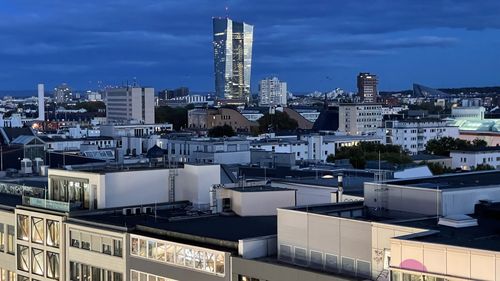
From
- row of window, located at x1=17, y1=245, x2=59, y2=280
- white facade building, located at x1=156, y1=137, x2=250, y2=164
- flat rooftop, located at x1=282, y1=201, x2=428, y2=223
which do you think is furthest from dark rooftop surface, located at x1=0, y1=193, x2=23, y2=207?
white facade building, located at x1=156, y1=137, x2=250, y2=164

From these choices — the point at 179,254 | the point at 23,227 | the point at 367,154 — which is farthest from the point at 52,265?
the point at 367,154

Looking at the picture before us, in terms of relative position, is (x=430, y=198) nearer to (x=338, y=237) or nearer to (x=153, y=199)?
(x=338, y=237)

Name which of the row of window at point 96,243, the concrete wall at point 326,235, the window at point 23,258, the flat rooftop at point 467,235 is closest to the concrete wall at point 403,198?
the flat rooftop at point 467,235

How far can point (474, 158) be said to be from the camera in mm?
112812

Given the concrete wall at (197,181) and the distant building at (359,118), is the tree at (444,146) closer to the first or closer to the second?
the distant building at (359,118)

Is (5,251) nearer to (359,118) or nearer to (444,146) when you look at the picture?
(444,146)

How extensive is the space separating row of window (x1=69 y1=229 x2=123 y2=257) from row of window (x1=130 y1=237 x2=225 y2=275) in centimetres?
105

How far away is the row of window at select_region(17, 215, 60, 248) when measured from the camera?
35156 mm

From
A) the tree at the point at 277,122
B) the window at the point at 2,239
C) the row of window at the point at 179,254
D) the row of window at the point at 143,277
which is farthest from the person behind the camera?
the tree at the point at 277,122

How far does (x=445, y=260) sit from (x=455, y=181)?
47.2 feet

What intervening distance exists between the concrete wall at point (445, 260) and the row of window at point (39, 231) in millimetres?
18474

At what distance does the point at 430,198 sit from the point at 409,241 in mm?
7898

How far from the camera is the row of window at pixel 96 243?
103 feet

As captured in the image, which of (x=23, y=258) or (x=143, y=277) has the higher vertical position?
(x=143, y=277)
